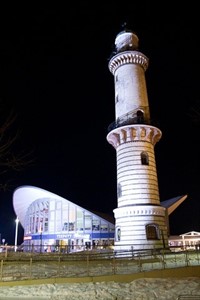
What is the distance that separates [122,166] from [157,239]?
690cm

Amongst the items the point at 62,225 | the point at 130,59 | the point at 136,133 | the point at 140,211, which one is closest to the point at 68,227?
the point at 62,225

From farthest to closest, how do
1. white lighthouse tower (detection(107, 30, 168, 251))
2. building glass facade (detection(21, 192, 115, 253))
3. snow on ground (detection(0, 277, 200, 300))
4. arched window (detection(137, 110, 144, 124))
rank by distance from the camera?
building glass facade (detection(21, 192, 115, 253)) → arched window (detection(137, 110, 144, 124)) → white lighthouse tower (detection(107, 30, 168, 251)) → snow on ground (detection(0, 277, 200, 300))

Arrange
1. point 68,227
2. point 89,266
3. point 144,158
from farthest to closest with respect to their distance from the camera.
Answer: point 68,227 < point 144,158 < point 89,266

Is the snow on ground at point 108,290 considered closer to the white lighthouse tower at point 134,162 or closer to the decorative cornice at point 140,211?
the white lighthouse tower at point 134,162

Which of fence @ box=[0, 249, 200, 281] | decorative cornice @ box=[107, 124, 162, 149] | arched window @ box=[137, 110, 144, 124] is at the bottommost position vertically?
fence @ box=[0, 249, 200, 281]

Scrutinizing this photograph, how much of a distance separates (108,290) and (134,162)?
646 inches

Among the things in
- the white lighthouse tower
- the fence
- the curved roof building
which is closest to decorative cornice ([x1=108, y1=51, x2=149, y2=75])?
the white lighthouse tower

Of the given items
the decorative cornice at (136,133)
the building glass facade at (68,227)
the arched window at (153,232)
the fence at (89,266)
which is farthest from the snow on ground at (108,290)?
the building glass facade at (68,227)

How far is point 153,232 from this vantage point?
2547cm

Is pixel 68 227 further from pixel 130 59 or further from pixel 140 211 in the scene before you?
pixel 130 59

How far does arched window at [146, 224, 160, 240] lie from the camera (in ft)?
82.5

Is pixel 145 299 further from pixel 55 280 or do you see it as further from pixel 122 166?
pixel 122 166

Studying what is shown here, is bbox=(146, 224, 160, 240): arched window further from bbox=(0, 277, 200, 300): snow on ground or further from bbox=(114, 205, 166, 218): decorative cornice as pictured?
bbox=(0, 277, 200, 300): snow on ground

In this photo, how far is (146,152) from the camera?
27.4 m
